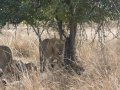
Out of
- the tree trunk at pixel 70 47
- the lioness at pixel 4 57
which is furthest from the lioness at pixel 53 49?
the lioness at pixel 4 57

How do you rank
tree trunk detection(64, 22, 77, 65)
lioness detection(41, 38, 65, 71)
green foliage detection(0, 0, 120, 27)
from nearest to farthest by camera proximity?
green foliage detection(0, 0, 120, 27)
tree trunk detection(64, 22, 77, 65)
lioness detection(41, 38, 65, 71)

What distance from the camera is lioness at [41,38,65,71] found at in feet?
24.3

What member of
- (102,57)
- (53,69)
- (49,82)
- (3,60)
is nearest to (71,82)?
(49,82)

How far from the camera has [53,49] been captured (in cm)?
752

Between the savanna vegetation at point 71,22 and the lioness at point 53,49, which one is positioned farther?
the lioness at point 53,49

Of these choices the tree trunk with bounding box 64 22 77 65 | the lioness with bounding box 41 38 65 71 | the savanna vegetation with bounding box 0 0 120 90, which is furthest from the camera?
the lioness with bounding box 41 38 65 71

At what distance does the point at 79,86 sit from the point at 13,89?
3.38ft

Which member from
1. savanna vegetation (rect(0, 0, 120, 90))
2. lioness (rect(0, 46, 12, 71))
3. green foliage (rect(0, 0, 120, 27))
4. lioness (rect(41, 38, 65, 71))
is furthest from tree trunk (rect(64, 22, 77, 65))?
lioness (rect(0, 46, 12, 71))

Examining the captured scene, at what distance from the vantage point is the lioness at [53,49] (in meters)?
7.41

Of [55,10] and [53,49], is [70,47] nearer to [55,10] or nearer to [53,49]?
[53,49]

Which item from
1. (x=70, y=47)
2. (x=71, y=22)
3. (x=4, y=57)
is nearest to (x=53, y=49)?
(x=70, y=47)

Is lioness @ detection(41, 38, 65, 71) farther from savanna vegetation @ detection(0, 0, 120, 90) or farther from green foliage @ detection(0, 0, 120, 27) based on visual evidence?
green foliage @ detection(0, 0, 120, 27)

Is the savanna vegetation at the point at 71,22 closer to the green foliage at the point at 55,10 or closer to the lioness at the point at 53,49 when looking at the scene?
the green foliage at the point at 55,10

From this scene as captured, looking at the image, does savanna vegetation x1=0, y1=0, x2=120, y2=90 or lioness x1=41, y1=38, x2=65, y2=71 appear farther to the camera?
lioness x1=41, y1=38, x2=65, y2=71
